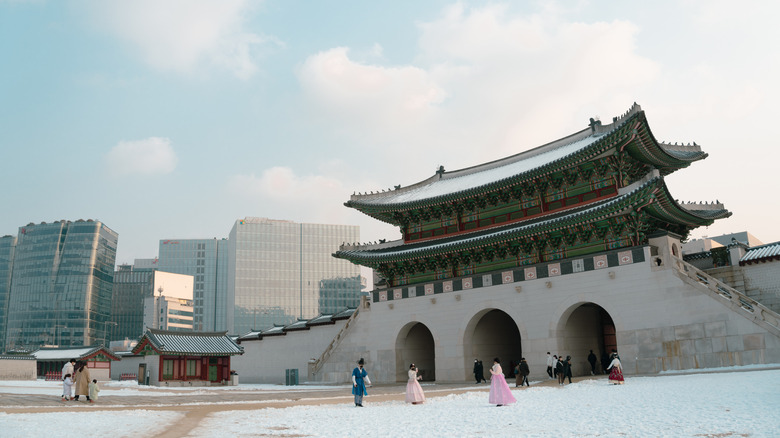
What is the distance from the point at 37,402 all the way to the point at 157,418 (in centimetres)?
890

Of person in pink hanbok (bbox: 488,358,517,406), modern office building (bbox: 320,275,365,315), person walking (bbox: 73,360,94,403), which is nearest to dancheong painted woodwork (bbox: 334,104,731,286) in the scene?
person in pink hanbok (bbox: 488,358,517,406)

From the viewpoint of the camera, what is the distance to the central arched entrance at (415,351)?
39.3 meters

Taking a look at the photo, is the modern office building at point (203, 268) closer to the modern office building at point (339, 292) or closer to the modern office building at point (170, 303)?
the modern office building at point (170, 303)

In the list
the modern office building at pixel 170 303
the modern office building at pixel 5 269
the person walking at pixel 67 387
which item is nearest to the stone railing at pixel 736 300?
the person walking at pixel 67 387

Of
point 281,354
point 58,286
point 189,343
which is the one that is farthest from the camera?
point 58,286

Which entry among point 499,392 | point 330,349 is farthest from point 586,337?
point 330,349

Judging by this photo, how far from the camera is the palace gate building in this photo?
28.2 m

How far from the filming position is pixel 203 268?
160250 mm

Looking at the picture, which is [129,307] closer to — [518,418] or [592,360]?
[592,360]

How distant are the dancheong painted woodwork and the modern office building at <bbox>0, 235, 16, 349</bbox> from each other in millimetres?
150699

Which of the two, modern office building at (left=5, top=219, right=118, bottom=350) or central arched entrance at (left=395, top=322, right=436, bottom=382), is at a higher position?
modern office building at (left=5, top=219, right=118, bottom=350)

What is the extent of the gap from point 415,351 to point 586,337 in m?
11.6

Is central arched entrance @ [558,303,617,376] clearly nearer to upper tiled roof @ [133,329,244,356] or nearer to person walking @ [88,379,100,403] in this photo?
person walking @ [88,379,100,403]

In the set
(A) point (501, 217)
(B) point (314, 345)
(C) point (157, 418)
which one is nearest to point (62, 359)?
(B) point (314, 345)
